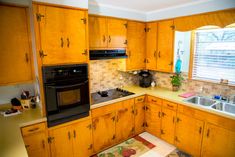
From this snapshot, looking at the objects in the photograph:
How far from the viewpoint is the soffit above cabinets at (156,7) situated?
244 cm

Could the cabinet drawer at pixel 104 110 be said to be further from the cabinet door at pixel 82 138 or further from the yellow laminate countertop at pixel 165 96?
the cabinet door at pixel 82 138

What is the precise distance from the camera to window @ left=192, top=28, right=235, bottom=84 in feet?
8.36

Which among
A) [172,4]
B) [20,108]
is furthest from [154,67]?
[20,108]

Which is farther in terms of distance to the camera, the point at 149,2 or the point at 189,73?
the point at 189,73

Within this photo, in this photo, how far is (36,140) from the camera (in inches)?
79.3

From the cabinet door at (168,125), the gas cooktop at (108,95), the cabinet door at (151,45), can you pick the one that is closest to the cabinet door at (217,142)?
the cabinet door at (168,125)

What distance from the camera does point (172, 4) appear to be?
2.74m

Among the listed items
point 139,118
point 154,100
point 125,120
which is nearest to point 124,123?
point 125,120

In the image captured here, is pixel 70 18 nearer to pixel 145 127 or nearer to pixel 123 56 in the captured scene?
pixel 123 56

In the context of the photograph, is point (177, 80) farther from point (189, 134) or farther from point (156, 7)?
point (156, 7)

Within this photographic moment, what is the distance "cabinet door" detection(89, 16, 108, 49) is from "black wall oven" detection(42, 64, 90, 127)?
555 mm

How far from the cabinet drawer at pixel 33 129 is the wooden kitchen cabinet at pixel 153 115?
194 cm

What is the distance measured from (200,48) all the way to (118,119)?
1.99 meters

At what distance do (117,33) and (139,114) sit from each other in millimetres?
1640
